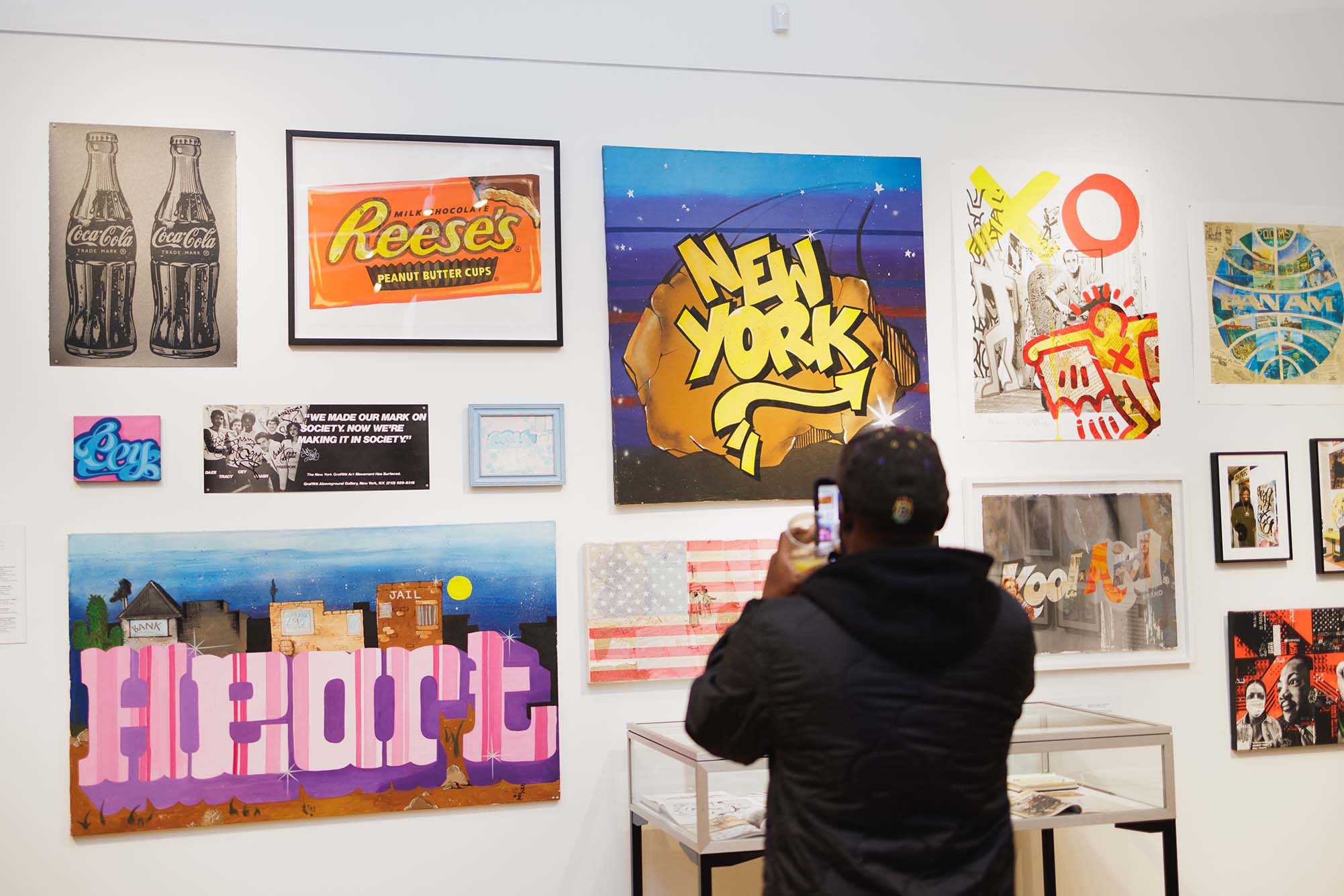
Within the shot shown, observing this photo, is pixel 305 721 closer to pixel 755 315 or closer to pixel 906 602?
pixel 755 315

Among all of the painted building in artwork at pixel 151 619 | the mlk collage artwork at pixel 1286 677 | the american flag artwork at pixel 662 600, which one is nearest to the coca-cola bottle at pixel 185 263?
the painted building in artwork at pixel 151 619

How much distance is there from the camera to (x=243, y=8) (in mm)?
3148

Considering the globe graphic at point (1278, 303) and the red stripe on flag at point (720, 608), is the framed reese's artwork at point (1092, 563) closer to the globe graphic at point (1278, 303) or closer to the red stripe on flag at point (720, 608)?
the globe graphic at point (1278, 303)

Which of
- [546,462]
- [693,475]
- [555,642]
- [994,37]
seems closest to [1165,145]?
[994,37]

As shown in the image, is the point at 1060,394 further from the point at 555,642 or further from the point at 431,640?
the point at 431,640

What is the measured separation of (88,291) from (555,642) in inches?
63.0

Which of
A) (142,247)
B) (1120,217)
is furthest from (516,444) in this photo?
(1120,217)

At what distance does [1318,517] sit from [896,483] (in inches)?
109

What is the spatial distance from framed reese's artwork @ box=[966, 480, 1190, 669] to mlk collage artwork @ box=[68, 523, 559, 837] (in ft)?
4.71

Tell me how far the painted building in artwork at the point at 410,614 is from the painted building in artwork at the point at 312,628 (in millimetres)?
66

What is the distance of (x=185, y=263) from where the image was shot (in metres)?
3.07

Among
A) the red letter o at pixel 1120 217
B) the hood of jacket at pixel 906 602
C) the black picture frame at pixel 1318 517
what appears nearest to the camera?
the hood of jacket at pixel 906 602

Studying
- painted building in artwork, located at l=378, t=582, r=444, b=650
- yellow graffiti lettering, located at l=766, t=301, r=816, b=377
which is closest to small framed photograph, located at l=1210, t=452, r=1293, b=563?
yellow graffiti lettering, located at l=766, t=301, r=816, b=377

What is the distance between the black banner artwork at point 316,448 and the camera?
305 centimetres
